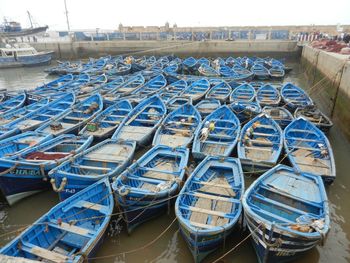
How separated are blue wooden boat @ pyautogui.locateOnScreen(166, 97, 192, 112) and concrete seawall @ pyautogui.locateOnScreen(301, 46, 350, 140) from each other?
9552 mm

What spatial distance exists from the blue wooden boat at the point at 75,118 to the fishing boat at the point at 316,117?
12800 millimetres

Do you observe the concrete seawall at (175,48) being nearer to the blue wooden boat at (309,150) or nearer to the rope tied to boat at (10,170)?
the blue wooden boat at (309,150)

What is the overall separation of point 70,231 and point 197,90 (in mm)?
15803

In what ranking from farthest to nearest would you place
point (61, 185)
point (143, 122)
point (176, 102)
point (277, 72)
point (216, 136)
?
point (277, 72), point (176, 102), point (143, 122), point (216, 136), point (61, 185)

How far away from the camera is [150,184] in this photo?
9.42 m

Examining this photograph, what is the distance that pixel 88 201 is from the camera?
28.3 feet

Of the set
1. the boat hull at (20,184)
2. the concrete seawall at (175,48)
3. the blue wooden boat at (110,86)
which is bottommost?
the boat hull at (20,184)

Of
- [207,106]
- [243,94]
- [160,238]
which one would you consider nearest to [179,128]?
[207,106]

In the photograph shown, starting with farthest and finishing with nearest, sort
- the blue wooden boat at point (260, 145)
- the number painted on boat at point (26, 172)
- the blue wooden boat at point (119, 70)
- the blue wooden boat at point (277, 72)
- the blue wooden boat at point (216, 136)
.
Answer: the blue wooden boat at point (119, 70), the blue wooden boat at point (277, 72), the blue wooden boat at point (216, 136), the blue wooden boat at point (260, 145), the number painted on boat at point (26, 172)

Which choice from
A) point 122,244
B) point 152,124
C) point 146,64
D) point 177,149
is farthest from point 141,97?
point 146,64

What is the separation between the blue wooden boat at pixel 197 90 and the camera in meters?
19.2

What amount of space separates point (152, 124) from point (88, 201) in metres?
7.15

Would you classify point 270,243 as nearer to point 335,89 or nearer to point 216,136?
point 216,136

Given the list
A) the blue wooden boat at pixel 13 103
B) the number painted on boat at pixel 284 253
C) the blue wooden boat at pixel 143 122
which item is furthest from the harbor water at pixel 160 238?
the blue wooden boat at pixel 13 103
